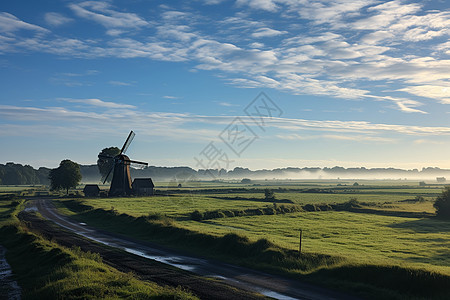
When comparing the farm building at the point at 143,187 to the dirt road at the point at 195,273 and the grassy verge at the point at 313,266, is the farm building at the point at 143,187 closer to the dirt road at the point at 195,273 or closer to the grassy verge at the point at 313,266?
the grassy verge at the point at 313,266

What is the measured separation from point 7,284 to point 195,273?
1315cm

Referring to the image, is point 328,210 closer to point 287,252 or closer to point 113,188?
point 287,252

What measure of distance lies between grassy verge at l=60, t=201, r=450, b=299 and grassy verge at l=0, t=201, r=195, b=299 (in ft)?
34.0

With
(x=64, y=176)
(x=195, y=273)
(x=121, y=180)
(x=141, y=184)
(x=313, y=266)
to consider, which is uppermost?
(x=64, y=176)

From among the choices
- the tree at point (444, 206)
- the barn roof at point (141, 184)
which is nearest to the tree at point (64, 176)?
the barn roof at point (141, 184)

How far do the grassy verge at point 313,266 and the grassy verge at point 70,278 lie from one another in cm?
1036

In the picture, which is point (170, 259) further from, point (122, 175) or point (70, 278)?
point (122, 175)

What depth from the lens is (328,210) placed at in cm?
8938

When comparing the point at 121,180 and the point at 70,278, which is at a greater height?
the point at 121,180

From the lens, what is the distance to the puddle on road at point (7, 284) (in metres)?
23.9

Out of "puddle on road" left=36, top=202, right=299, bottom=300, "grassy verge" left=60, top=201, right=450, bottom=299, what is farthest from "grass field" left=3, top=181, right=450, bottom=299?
"puddle on road" left=36, top=202, right=299, bottom=300

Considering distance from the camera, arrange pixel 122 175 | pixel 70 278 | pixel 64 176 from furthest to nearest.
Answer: pixel 64 176
pixel 122 175
pixel 70 278

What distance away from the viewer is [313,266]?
2892 centimetres

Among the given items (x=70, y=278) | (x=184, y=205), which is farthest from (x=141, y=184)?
(x=70, y=278)
